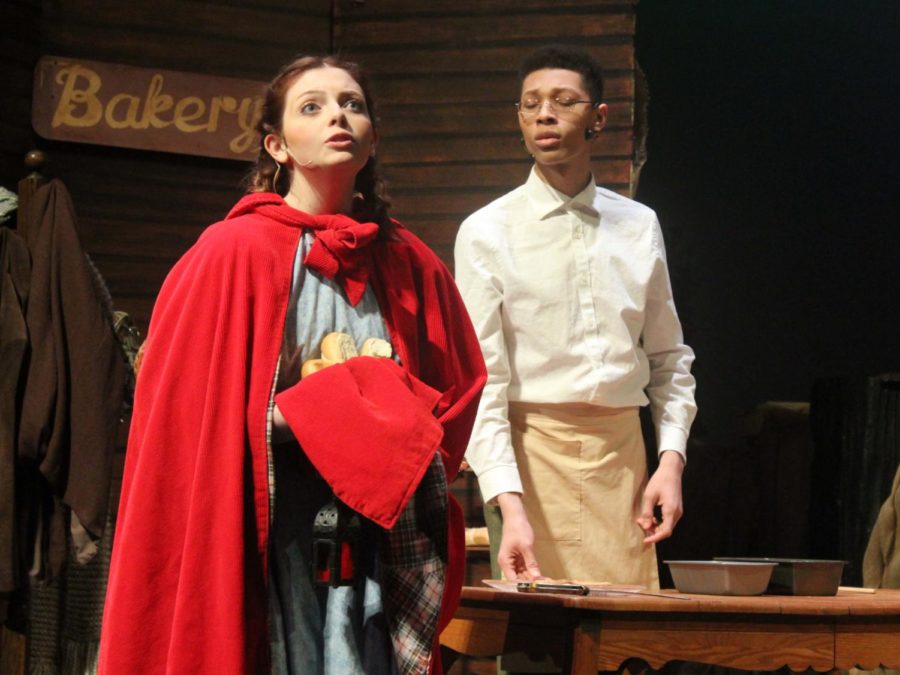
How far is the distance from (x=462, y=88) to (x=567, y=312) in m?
2.20

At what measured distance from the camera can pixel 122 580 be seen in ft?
6.79

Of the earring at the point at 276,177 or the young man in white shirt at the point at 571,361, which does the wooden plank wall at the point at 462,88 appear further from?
the earring at the point at 276,177

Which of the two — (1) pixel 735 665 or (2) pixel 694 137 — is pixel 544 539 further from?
(2) pixel 694 137

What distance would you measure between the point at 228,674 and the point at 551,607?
2.57ft

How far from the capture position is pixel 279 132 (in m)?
2.53

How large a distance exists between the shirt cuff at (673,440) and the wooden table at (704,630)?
653 millimetres

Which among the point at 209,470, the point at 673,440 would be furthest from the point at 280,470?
the point at 673,440

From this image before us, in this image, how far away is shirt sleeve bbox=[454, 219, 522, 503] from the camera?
3064mm

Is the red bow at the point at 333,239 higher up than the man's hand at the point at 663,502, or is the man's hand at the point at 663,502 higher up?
the red bow at the point at 333,239

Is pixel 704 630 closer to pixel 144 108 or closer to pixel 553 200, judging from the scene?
pixel 553 200

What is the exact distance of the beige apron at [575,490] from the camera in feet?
10.5

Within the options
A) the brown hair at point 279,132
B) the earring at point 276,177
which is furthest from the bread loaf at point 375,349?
the earring at point 276,177

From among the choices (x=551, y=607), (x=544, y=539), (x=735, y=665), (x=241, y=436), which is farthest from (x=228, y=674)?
(x=544, y=539)

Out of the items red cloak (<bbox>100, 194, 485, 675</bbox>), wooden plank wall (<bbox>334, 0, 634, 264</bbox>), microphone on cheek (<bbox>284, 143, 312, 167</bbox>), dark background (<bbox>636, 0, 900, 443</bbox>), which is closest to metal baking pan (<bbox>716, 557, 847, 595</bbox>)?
red cloak (<bbox>100, 194, 485, 675</bbox>)
